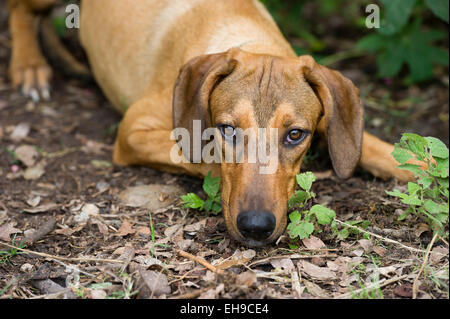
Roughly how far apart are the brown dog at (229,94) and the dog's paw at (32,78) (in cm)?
82

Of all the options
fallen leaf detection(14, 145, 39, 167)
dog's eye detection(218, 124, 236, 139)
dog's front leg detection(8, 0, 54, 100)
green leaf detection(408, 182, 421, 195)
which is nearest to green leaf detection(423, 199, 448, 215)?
green leaf detection(408, 182, 421, 195)

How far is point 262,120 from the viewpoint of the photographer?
3.55 metres

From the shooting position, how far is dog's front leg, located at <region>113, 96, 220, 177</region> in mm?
4559

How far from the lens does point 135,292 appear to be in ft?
10.4

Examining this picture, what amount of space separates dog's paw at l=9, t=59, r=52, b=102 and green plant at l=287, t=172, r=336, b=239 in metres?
3.85

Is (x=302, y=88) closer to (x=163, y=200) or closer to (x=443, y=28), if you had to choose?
(x=163, y=200)

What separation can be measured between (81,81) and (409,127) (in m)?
3.83

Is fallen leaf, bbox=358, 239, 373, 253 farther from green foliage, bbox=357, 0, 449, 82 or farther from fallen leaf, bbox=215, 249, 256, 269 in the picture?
green foliage, bbox=357, 0, 449, 82

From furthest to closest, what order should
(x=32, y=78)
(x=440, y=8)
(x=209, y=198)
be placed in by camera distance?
(x=32, y=78) < (x=440, y=8) < (x=209, y=198)

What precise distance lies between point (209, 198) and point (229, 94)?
2.45ft

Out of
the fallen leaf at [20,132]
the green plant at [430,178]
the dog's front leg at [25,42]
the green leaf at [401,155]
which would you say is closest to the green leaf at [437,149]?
the green plant at [430,178]

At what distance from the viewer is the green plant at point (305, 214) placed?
344 centimetres

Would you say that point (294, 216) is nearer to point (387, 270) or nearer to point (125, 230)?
point (387, 270)

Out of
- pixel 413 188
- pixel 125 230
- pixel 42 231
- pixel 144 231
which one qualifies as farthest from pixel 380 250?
pixel 42 231
